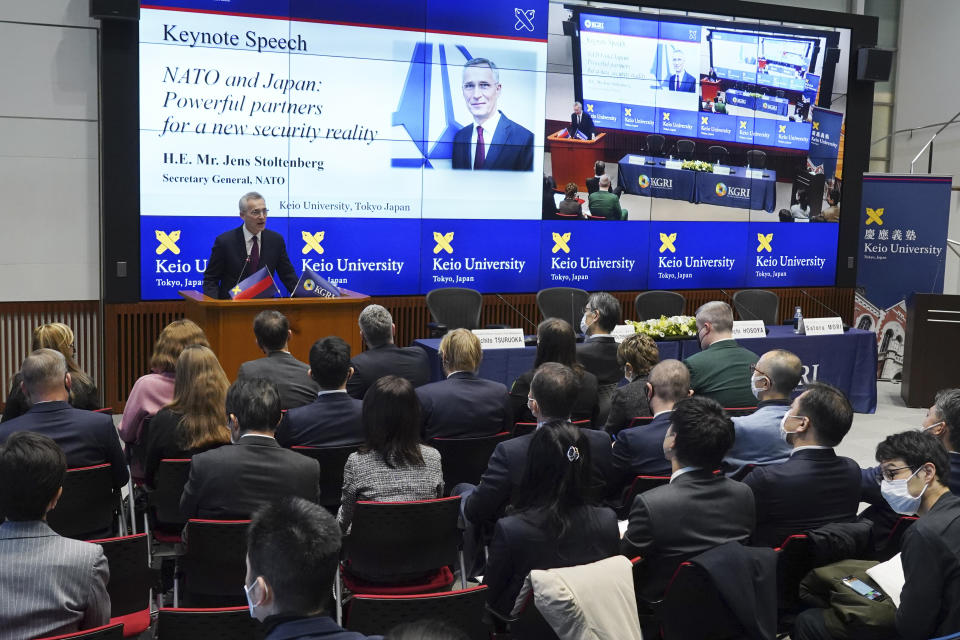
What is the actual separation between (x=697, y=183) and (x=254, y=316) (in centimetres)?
538

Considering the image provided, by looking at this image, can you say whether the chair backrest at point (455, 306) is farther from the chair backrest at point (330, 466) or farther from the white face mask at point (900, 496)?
the white face mask at point (900, 496)

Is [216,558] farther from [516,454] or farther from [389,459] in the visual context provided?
[516,454]

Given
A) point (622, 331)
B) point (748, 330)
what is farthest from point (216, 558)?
point (748, 330)

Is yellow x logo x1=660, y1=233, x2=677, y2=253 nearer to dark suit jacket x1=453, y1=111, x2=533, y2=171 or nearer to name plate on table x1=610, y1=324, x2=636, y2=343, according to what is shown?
dark suit jacket x1=453, y1=111, x2=533, y2=171

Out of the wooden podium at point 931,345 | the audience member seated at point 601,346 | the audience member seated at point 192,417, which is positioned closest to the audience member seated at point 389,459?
the audience member seated at point 192,417

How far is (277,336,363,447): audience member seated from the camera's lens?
3.94 metres

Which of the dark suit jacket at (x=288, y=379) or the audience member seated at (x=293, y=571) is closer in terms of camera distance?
the audience member seated at (x=293, y=571)

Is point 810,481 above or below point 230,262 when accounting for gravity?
below

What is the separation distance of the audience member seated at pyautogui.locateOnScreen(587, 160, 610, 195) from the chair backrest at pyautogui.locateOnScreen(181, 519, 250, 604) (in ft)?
22.3

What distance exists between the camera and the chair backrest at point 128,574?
282cm

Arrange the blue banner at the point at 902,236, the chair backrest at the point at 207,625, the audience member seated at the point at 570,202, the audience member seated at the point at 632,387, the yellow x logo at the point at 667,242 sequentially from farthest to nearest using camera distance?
the blue banner at the point at 902,236, the yellow x logo at the point at 667,242, the audience member seated at the point at 570,202, the audience member seated at the point at 632,387, the chair backrest at the point at 207,625

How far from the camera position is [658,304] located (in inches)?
344

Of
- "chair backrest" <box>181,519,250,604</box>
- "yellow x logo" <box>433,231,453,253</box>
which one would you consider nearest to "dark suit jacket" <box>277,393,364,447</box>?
"chair backrest" <box>181,519,250,604</box>

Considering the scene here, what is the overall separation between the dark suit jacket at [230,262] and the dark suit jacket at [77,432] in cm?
307
